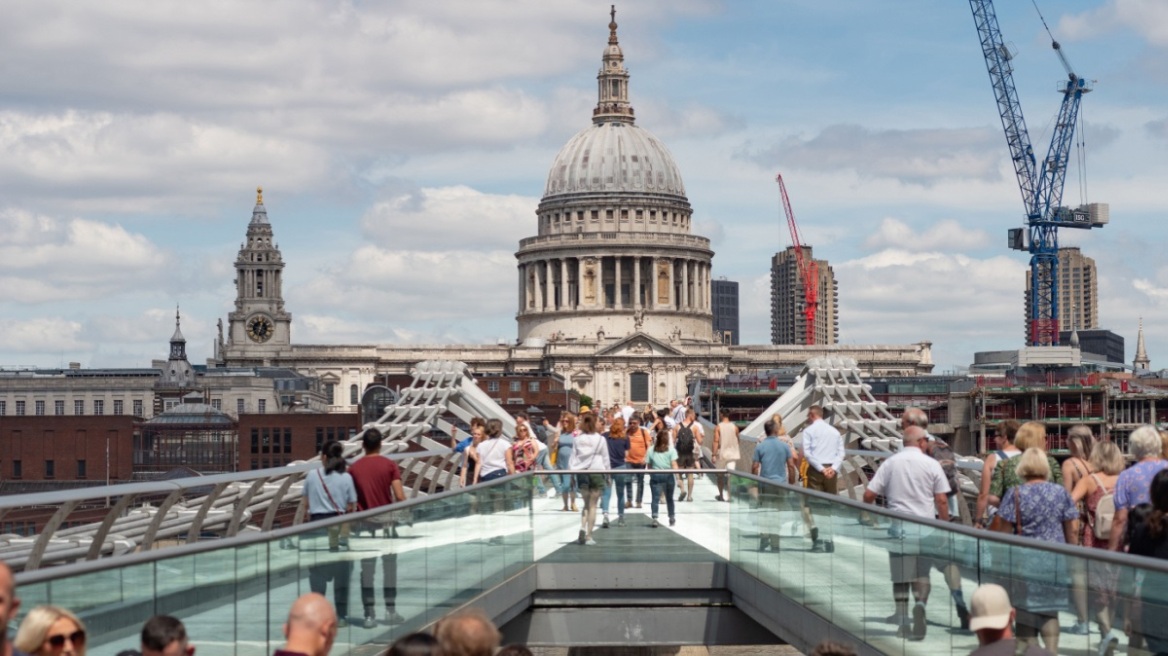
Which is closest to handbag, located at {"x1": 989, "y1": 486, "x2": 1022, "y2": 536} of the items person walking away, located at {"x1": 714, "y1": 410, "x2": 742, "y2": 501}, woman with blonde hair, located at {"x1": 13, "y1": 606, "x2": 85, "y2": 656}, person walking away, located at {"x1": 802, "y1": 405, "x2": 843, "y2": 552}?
person walking away, located at {"x1": 802, "y1": 405, "x2": 843, "y2": 552}

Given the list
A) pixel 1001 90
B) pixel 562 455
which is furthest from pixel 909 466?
pixel 1001 90

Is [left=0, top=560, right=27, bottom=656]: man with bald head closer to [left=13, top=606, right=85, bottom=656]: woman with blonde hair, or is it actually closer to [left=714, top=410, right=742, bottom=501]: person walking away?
[left=13, top=606, right=85, bottom=656]: woman with blonde hair

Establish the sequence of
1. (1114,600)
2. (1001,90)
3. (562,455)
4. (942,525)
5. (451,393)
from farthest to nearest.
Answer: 1. (1001,90)
2. (451,393)
3. (562,455)
4. (942,525)
5. (1114,600)

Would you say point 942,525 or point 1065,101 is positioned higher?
point 1065,101

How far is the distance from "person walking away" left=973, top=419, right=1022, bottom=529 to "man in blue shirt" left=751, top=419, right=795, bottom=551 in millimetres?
3076

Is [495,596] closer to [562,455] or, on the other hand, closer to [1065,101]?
[562,455]

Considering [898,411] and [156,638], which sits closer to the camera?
[156,638]

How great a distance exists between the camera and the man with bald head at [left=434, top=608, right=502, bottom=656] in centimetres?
930

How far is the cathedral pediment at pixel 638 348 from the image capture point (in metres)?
199

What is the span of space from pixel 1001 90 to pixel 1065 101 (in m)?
8.64

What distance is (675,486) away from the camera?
25.0m

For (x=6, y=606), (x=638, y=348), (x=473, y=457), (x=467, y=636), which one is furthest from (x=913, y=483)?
(x=638, y=348)

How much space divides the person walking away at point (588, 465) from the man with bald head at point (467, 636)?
1485 centimetres

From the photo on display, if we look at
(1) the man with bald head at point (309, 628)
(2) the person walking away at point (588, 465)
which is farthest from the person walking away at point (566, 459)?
(1) the man with bald head at point (309, 628)
